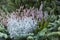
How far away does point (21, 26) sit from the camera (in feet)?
11.5

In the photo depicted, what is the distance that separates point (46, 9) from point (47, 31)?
3.00 ft

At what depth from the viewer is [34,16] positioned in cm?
379

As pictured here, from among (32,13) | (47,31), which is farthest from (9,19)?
(47,31)

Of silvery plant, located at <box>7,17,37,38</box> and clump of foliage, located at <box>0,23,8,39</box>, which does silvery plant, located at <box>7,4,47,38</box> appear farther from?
clump of foliage, located at <box>0,23,8,39</box>

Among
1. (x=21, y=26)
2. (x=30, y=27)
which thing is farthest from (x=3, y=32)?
(x=30, y=27)

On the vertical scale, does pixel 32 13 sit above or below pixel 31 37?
above

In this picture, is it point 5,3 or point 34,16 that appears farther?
point 5,3

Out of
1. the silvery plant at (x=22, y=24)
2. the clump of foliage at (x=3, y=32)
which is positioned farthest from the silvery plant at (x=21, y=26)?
the clump of foliage at (x=3, y=32)

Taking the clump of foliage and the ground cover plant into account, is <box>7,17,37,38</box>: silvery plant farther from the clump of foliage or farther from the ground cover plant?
the clump of foliage

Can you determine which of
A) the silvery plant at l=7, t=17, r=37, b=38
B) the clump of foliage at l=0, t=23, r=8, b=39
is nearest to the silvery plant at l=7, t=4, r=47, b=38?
the silvery plant at l=7, t=17, r=37, b=38

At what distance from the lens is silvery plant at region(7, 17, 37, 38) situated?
3490mm

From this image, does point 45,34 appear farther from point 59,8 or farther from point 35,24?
point 59,8

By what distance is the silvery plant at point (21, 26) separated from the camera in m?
3.49

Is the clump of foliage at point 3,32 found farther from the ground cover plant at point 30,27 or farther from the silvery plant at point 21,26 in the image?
the silvery plant at point 21,26
